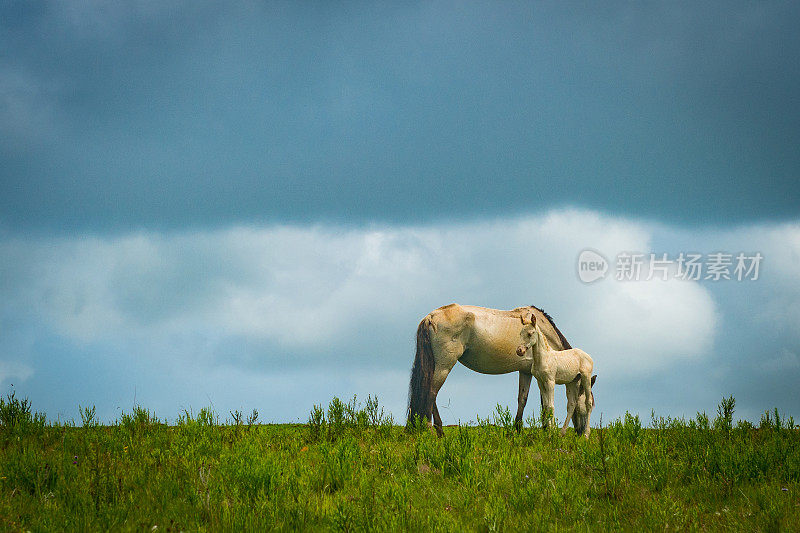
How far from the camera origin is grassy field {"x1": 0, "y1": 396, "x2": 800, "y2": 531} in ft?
18.3

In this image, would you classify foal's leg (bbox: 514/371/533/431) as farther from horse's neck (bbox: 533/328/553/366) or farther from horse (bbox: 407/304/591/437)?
horse's neck (bbox: 533/328/553/366)

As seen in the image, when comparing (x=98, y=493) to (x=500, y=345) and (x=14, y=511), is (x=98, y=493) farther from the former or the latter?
(x=500, y=345)

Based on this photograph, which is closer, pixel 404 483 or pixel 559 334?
pixel 404 483

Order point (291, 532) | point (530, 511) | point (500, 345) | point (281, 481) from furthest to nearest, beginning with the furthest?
point (500, 345), point (281, 481), point (530, 511), point (291, 532)

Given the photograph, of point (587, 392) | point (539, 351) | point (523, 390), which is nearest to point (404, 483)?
point (539, 351)

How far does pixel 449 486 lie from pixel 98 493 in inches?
146

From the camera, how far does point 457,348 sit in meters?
13.5

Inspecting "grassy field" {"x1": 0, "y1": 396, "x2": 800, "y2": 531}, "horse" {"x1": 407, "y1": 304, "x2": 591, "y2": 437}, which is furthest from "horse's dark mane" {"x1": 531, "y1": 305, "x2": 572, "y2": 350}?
"grassy field" {"x1": 0, "y1": 396, "x2": 800, "y2": 531}

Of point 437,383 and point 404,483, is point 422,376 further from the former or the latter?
point 404,483

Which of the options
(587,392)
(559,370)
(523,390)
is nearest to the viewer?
A: (559,370)

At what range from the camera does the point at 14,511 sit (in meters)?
5.95

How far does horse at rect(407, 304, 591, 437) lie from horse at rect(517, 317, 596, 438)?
1.88 ft

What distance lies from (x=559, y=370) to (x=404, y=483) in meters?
6.54

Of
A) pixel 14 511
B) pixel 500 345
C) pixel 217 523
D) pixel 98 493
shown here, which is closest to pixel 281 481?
pixel 217 523
